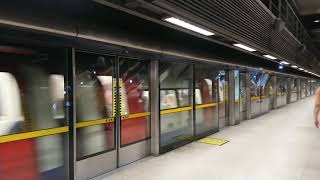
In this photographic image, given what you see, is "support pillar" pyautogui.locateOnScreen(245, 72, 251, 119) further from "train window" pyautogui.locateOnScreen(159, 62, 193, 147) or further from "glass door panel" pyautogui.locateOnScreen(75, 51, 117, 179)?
"glass door panel" pyautogui.locateOnScreen(75, 51, 117, 179)

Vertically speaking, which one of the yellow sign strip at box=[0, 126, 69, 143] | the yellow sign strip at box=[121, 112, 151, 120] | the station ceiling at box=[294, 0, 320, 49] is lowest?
the yellow sign strip at box=[0, 126, 69, 143]

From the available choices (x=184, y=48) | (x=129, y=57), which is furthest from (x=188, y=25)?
(x=184, y=48)

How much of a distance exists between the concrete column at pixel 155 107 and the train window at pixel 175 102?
0.24 metres

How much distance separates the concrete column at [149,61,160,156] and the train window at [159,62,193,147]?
240mm

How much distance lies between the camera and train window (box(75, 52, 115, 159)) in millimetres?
4332

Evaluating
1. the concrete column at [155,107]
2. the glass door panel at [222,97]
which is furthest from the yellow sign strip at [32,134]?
the glass door panel at [222,97]

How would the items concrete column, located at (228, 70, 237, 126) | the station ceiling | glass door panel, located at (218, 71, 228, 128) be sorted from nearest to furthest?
glass door panel, located at (218, 71, 228, 128) < concrete column, located at (228, 70, 237, 126) < the station ceiling

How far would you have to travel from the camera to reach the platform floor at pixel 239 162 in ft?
14.8

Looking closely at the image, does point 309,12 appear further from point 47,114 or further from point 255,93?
point 47,114

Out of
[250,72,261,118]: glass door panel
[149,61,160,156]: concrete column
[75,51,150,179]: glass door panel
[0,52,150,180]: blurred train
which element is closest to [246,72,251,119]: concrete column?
[250,72,261,118]: glass door panel

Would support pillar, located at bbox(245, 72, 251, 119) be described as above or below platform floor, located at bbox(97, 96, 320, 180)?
above

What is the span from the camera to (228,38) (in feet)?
15.9

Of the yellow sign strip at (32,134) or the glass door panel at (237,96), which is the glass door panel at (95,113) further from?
the glass door panel at (237,96)

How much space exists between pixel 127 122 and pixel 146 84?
0.92 m
